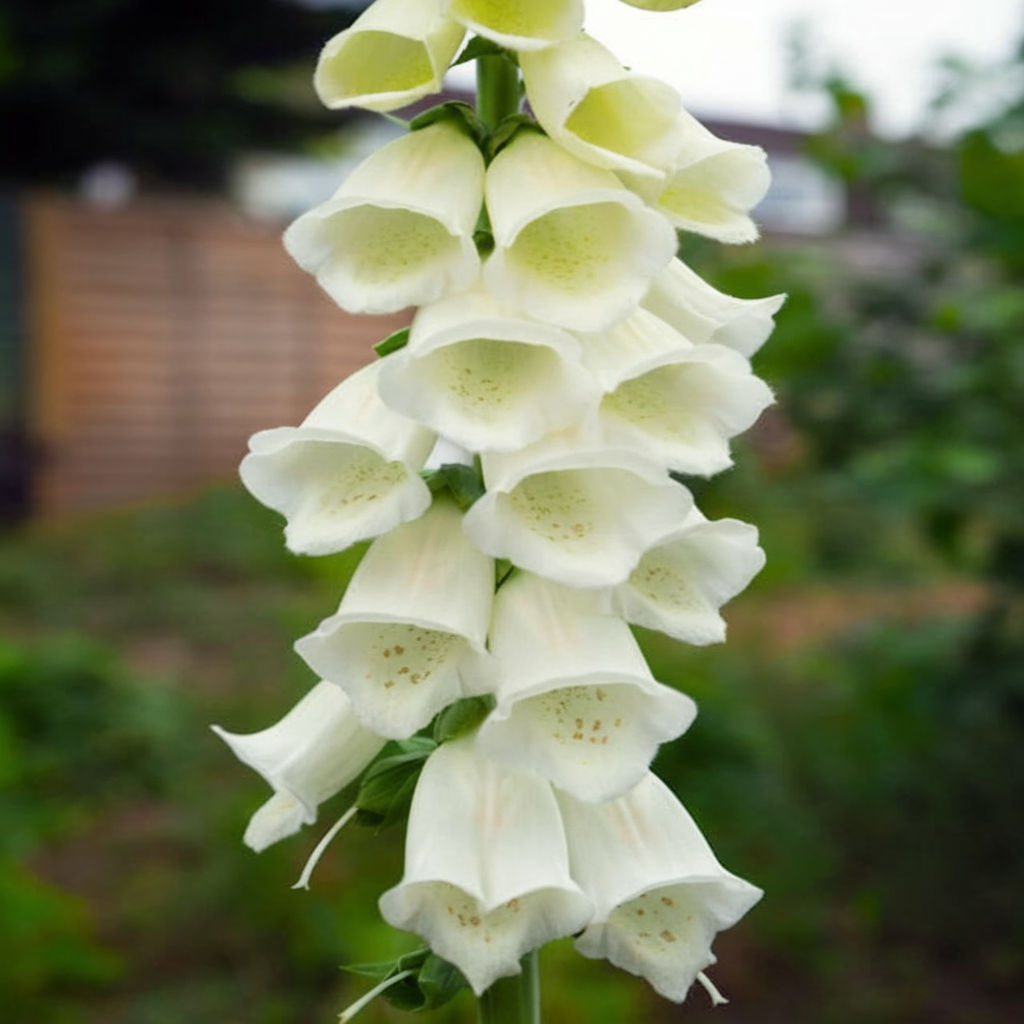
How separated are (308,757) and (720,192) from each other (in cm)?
51

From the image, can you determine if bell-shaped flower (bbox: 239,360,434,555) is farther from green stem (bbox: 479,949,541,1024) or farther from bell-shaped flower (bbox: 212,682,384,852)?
green stem (bbox: 479,949,541,1024)

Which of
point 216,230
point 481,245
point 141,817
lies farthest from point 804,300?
point 216,230

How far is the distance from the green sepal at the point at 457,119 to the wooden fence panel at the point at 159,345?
9.52 m

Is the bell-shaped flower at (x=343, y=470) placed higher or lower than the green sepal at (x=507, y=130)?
lower

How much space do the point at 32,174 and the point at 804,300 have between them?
39.2 feet

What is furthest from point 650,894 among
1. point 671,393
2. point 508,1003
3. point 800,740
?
point 800,740

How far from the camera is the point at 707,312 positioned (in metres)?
1.01

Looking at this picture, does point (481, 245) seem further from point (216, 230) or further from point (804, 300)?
point (216, 230)

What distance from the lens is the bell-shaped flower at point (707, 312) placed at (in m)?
1.00

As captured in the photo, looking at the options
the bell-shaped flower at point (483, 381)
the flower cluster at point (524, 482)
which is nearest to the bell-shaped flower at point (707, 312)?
the flower cluster at point (524, 482)

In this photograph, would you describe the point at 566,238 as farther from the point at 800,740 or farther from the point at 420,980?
the point at 800,740

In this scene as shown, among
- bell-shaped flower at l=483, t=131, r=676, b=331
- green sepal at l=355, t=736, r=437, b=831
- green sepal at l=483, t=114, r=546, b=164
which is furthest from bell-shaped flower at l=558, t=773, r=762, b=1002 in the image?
green sepal at l=483, t=114, r=546, b=164

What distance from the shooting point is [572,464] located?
90 centimetres

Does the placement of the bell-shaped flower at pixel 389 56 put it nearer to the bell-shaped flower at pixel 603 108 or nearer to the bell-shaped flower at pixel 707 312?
the bell-shaped flower at pixel 603 108
